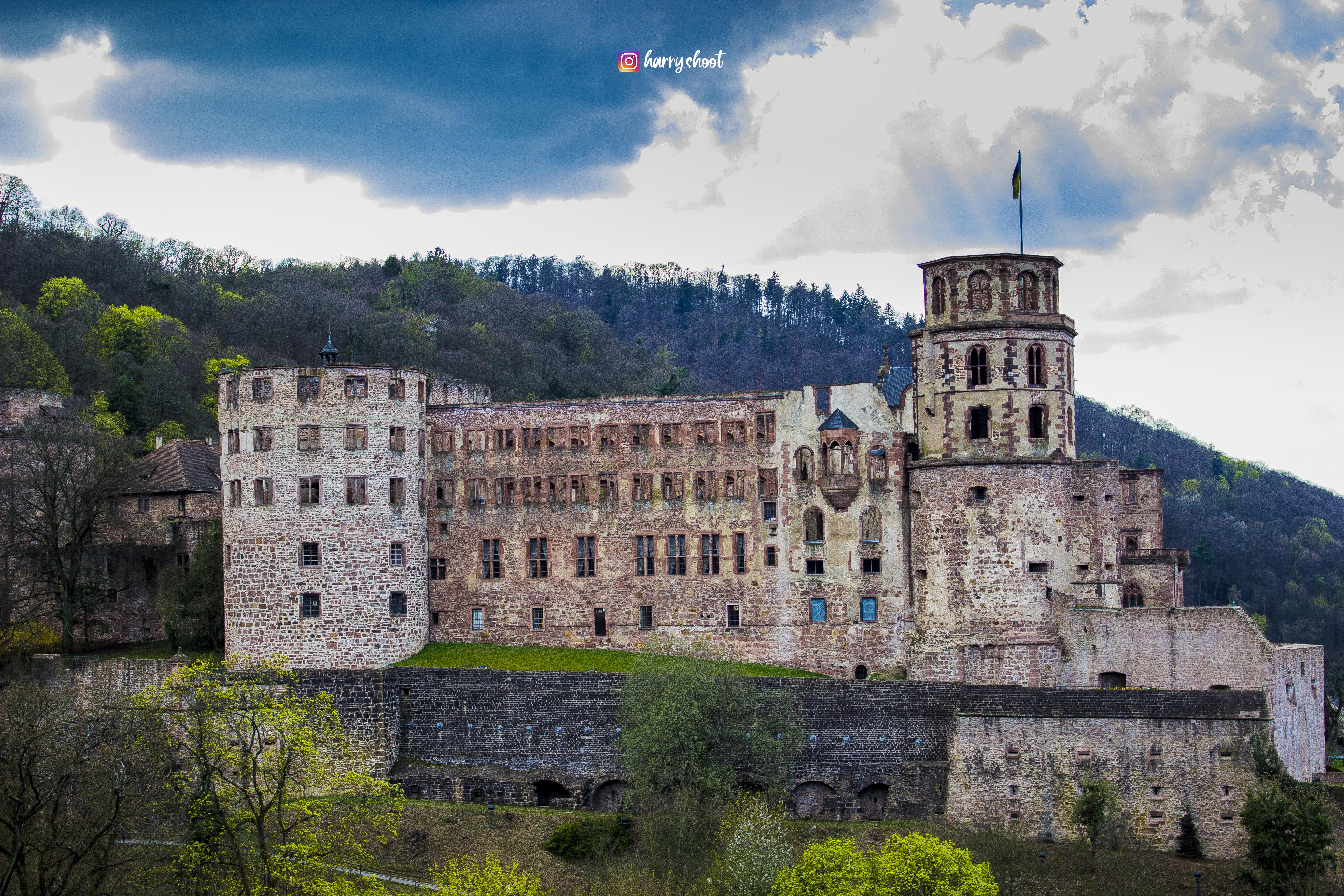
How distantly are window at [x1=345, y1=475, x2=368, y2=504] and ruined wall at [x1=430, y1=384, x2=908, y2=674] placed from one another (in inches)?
166

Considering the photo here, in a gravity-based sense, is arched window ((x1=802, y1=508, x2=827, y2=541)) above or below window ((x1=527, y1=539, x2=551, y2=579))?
above

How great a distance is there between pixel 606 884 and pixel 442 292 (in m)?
103

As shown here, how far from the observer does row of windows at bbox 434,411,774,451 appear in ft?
201

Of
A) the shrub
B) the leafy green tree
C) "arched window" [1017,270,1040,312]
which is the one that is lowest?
the shrub

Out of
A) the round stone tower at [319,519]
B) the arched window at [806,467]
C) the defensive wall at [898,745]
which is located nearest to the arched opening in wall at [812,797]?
the defensive wall at [898,745]

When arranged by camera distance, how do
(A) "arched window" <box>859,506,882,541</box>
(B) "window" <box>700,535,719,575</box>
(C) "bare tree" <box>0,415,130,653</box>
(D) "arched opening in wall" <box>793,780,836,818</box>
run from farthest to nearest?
1. (C) "bare tree" <box>0,415,130,653</box>
2. (B) "window" <box>700,535,719,575</box>
3. (A) "arched window" <box>859,506,882,541</box>
4. (D) "arched opening in wall" <box>793,780,836,818</box>

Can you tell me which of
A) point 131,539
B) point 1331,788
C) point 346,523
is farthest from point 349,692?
point 1331,788

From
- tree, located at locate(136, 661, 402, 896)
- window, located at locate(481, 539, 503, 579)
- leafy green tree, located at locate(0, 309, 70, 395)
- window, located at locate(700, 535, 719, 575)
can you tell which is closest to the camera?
tree, located at locate(136, 661, 402, 896)

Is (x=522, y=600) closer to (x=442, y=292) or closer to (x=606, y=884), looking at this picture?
(x=606, y=884)

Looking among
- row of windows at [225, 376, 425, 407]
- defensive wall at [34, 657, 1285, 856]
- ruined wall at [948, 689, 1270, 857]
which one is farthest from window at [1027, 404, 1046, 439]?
row of windows at [225, 376, 425, 407]

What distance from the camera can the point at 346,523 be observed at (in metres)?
59.6

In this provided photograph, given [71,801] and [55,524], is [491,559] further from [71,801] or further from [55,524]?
[71,801]

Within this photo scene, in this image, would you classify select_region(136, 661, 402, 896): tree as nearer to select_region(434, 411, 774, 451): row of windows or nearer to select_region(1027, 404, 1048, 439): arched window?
select_region(434, 411, 774, 451): row of windows

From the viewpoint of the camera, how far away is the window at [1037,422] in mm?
56781
